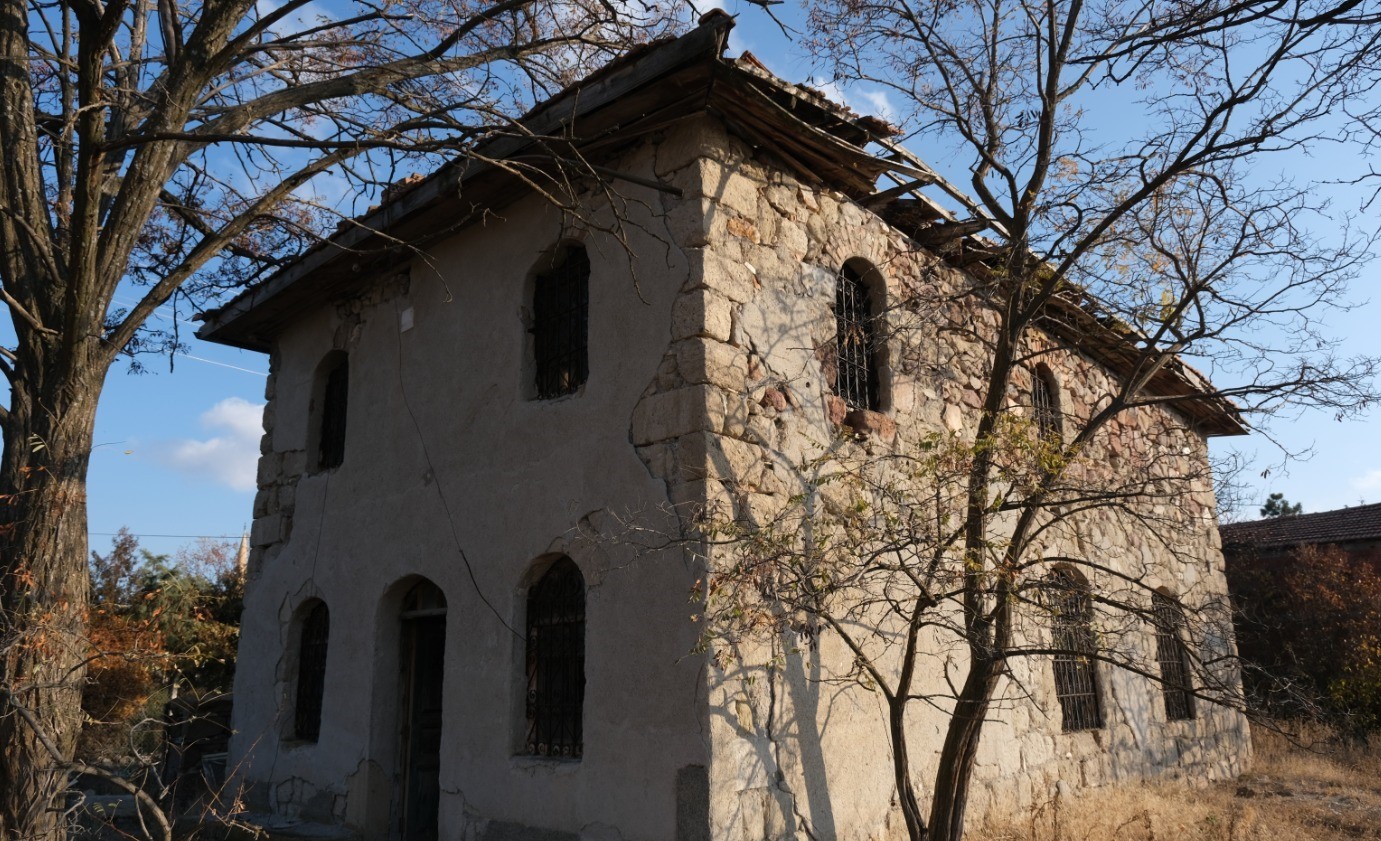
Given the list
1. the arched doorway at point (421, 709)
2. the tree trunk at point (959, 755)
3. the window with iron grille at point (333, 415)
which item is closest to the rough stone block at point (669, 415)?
the tree trunk at point (959, 755)

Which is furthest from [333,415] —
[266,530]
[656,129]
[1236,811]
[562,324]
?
[1236,811]

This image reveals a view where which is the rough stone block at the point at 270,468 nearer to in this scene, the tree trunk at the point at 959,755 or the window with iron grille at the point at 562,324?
the window with iron grille at the point at 562,324

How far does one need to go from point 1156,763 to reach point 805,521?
5639 mm

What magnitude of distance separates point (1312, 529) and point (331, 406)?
59.2ft

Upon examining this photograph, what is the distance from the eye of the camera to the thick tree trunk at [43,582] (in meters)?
4.28

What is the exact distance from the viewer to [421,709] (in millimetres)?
7293

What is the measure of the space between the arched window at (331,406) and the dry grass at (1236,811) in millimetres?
6024

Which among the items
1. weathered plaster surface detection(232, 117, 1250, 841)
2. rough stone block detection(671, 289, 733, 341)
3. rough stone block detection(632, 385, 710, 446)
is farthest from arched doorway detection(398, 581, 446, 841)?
rough stone block detection(671, 289, 733, 341)

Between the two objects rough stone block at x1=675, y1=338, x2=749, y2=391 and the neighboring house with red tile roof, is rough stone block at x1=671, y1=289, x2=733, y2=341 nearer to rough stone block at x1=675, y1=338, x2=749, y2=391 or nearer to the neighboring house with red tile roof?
rough stone block at x1=675, y1=338, x2=749, y2=391

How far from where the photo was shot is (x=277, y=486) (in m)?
8.91

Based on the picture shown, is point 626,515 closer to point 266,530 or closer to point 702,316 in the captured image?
point 702,316

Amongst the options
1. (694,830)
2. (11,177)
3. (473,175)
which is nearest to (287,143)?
(11,177)

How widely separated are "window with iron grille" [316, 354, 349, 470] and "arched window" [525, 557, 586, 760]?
3.24 metres

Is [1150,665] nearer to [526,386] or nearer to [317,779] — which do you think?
[526,386]
